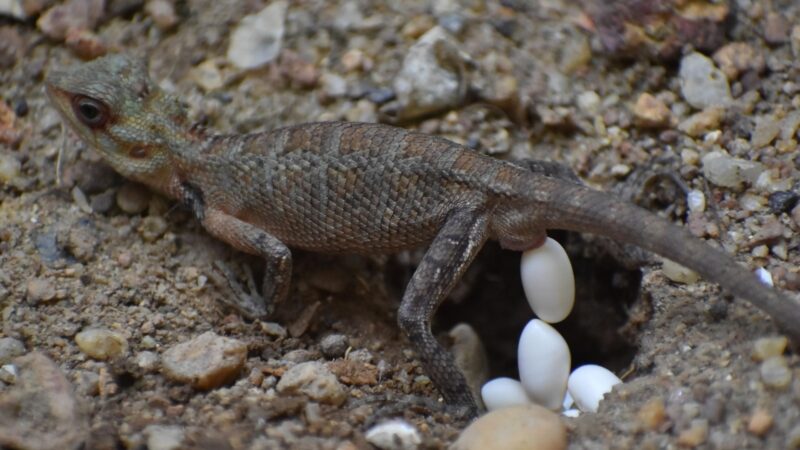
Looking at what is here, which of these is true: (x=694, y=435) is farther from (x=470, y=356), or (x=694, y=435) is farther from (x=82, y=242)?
(x=82, y=242)

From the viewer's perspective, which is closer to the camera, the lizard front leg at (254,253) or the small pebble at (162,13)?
the lizard front leg at (254,253)

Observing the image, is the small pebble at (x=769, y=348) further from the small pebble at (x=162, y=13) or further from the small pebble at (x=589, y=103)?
the small pebble at (x=162, y=13)

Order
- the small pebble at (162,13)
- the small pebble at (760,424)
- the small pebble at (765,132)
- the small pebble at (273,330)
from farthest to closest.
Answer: the small pebble at (162,13) → the small pebble at (765,132) → the small pebble at (273,330) → the small pebble at (760,424)

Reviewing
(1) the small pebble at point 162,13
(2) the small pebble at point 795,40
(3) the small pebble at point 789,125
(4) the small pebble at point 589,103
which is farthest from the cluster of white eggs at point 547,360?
(1) the small pebble at point 162,13

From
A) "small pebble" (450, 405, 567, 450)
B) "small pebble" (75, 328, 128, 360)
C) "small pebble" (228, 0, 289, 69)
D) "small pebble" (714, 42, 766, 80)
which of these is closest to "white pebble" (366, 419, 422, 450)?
"small pebble" (450, 405, 567, 450)

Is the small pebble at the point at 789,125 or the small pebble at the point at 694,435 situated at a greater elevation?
the small pebble at the point at 789,125

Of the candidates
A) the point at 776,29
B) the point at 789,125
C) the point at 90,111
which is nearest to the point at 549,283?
the point at 789,125

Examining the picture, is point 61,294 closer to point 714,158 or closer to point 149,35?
point 149,35

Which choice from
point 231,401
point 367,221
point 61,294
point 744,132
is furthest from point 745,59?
point 61,294
